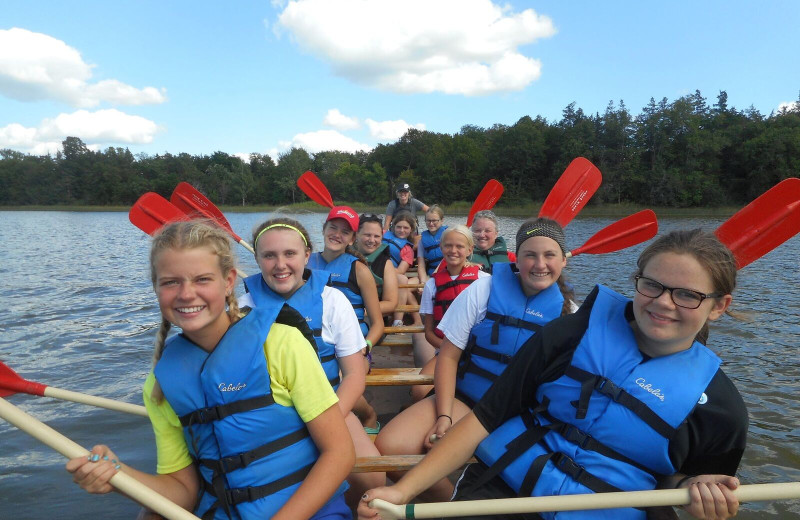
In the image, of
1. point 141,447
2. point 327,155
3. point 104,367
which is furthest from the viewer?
point 327,155

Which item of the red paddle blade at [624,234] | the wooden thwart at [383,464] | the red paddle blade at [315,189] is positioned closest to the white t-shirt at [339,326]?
the wooden thwart at [383,464]

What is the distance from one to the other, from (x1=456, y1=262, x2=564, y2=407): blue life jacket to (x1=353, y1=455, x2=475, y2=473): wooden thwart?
49cm

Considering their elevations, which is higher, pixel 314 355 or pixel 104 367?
pixel 314 355

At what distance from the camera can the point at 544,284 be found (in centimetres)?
241

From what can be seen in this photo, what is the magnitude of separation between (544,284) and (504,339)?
0.34 metres

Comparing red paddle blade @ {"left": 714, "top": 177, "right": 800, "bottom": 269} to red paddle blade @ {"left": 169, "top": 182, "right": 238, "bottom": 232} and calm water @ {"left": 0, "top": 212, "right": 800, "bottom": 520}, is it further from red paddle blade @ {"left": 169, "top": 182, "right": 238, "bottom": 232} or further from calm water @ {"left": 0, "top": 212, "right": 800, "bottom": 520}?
red paddle blade @ {"left": 169, "top": 182, "right": 238, "bottom": 232}

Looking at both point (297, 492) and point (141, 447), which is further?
point (141, 447)

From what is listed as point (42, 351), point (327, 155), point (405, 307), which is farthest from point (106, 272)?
point (327, 155)

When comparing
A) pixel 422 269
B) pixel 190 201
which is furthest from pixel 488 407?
pixel 422 269

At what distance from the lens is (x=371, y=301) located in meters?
3.43

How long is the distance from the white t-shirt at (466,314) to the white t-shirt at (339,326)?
44 centimetres

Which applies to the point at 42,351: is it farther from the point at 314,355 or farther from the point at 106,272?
the point at 106,272

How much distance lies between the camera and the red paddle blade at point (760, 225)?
2521 mm

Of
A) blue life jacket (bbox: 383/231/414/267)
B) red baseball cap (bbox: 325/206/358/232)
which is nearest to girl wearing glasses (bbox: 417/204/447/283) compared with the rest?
blue life jacket (bbox: 383/231/414/267)
